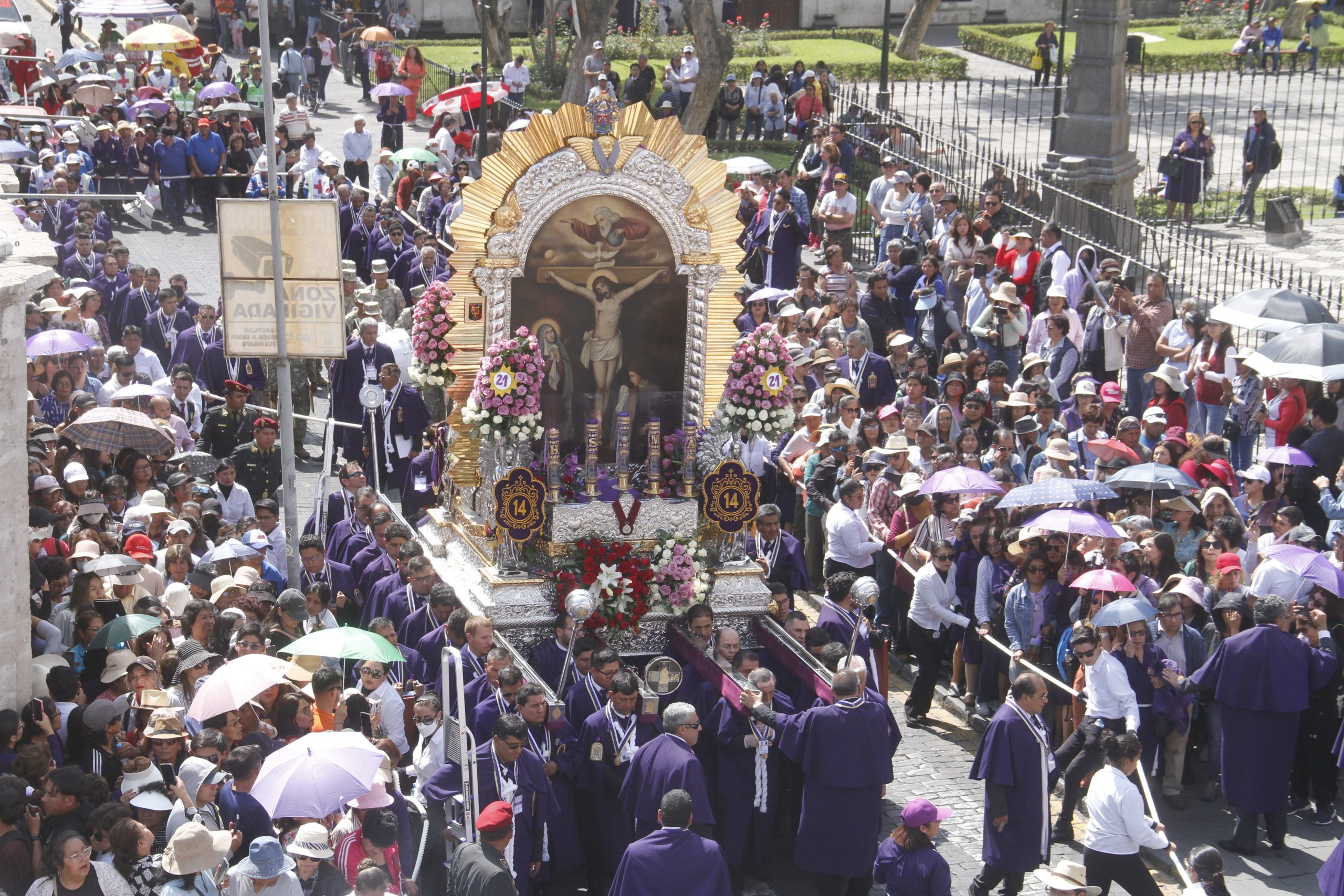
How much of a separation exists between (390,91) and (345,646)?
2016 cm

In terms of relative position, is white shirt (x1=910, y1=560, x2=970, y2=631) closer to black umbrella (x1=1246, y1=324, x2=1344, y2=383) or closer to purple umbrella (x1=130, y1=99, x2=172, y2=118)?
black umbrella (x1=1246, y1=324, x2=1344, y2=383)

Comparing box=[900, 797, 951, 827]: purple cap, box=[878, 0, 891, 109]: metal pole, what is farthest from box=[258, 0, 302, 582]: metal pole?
box=[878, 0, 891, 109]: metal pole

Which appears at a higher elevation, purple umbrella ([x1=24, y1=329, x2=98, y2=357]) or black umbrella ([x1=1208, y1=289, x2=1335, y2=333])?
black umbrella ([x1=1208, y1=289, x2=1335, y2=333])

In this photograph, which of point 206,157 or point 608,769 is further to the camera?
point 206,157

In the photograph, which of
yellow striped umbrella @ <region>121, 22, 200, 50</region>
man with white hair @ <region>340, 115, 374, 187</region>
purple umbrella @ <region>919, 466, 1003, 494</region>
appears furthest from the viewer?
yellow striped umbrella @ <region>121, 22, 200, 50</region>

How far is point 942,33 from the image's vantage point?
146 feet

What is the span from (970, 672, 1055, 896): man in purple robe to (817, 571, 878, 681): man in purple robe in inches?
57.0

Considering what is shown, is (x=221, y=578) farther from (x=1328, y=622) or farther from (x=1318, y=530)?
(x=1318, y=530)

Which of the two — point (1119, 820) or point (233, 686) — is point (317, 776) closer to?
point (233, 686)

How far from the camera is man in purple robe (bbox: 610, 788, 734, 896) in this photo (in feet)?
30.3

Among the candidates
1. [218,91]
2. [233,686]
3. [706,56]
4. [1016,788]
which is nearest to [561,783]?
[233,686]

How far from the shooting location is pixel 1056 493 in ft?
42.4

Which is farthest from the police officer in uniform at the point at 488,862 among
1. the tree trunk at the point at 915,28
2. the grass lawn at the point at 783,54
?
the tree trunk at the point at 915,28

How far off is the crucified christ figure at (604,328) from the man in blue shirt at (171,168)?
16126mm
